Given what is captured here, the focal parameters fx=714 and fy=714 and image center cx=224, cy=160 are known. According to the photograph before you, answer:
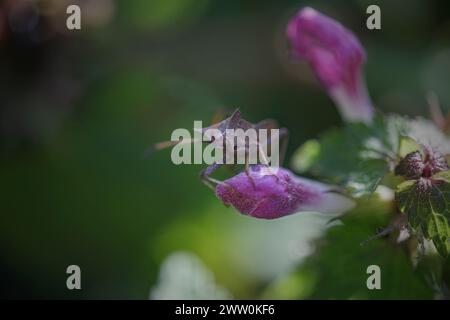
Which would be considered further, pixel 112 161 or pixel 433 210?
pixel 112 161

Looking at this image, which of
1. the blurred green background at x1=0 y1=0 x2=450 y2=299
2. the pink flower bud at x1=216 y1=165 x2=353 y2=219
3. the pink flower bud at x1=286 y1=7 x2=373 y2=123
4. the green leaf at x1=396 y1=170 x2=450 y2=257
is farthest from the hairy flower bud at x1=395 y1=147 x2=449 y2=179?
the blurred green background at x1=0 y1=0 x2=450 y2=299

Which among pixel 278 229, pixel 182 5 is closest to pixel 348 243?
pixel 278 229

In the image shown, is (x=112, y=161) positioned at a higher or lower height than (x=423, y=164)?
higher

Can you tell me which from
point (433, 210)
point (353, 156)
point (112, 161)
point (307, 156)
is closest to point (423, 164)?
point (433, 210)

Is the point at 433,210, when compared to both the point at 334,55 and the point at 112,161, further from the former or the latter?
the point at 112,161

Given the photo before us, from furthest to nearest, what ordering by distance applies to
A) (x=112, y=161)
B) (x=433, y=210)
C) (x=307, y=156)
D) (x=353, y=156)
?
(x=112, y=161) < (x=307, y=156) < (x=353, y=156) < (x=433, y=210)
